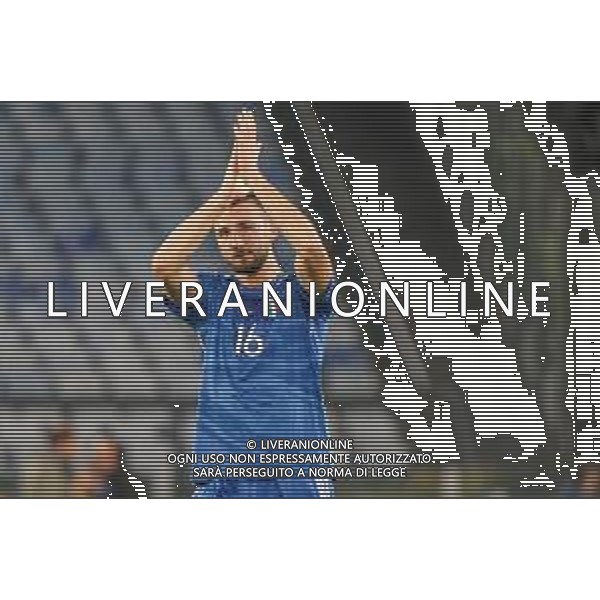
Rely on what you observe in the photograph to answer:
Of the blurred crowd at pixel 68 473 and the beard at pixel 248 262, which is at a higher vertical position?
the beard at pixel 248 262

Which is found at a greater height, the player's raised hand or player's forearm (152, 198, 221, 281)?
the player's raised hand

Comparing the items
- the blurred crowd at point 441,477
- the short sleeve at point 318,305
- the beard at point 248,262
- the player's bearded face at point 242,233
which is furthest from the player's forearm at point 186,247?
the blurred crowd at point 441,477

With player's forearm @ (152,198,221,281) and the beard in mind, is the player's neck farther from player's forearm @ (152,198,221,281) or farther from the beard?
player's forearm @ (152,198,221,281)

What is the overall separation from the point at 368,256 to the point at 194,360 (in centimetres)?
117

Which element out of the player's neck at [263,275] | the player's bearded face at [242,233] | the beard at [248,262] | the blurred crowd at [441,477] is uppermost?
the player's bearded face at [242,233]

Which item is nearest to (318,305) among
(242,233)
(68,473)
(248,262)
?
(248,262)

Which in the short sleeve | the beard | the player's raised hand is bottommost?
the short sleeve

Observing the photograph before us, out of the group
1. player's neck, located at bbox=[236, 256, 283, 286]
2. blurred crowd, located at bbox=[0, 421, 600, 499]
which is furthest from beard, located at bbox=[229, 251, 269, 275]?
blurred crowd, located at bbox=[0, 421, 600, 499]

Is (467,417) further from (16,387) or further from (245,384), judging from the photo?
(16,387)

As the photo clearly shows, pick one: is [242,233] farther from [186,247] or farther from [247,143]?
[247,143]

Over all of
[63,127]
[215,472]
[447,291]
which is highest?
[63,127]

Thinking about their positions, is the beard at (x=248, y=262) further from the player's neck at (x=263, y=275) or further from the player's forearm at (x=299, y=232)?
the player's forearm at (x=299, y=232)

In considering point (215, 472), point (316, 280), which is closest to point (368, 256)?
point (316, 280)

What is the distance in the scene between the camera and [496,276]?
638 inches
